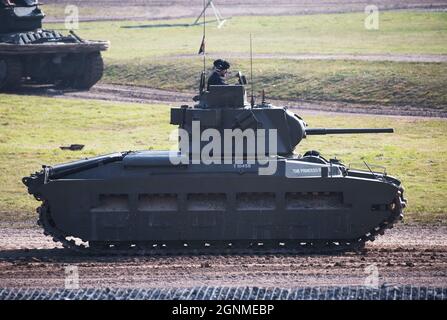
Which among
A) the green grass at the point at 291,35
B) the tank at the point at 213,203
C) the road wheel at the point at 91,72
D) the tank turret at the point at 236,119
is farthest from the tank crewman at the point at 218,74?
the green grass at the point at 291,35

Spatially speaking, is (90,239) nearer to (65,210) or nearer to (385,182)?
(65,210)

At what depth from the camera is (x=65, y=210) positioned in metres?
23.6

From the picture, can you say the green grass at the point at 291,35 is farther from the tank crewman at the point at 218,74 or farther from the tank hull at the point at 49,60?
the tank crewman at the point at 218,74

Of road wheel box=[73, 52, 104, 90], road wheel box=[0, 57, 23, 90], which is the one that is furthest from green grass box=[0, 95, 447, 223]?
road wheel box=[73, 52, 104, 90]

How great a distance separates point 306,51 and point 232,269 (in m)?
30.1

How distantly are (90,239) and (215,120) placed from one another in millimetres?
3326

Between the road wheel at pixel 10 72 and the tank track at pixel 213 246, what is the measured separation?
2199 centimetres

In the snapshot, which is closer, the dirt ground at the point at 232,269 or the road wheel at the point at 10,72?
the dirt ground at the point at 232,269

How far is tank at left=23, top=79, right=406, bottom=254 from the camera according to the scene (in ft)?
76.8

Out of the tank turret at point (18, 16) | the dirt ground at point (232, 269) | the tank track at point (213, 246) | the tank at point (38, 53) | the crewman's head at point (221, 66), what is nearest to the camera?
the dirt ground at point (232, 269)

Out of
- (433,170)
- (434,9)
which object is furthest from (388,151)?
(434,9)

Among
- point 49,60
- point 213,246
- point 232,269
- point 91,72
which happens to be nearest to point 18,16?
point 49,60

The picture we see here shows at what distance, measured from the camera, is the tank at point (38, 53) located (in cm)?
4500

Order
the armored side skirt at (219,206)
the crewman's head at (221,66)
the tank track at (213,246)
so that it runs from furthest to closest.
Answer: the crewman's head at (221,66)
the tank track at (213,246)
the armored side skirt at (219,206)
